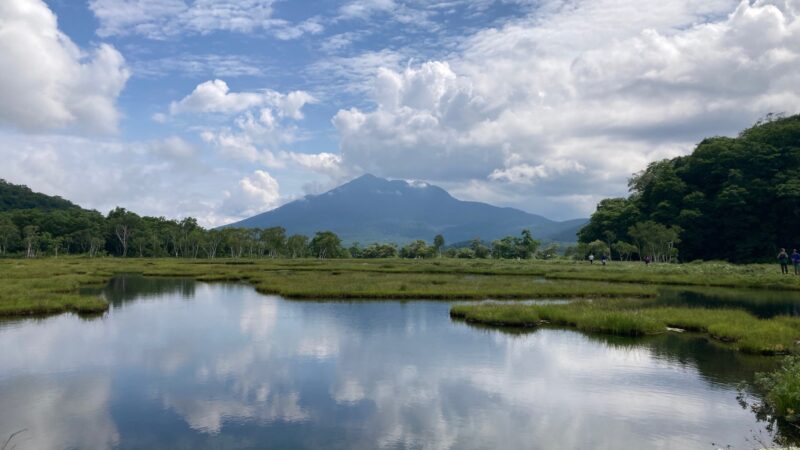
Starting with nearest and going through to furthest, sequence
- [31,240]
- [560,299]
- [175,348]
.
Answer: [175,348] < [560,299] < [31,240]

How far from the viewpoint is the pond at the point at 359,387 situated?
1452 cm

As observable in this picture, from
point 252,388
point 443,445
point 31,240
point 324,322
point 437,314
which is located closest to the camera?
point 443,445

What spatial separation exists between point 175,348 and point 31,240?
134 meters

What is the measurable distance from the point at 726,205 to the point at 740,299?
5783 cm

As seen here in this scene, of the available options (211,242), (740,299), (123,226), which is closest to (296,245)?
(211,242)

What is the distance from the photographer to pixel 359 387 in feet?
62.3

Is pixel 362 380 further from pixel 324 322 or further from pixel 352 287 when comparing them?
pixel 352 287

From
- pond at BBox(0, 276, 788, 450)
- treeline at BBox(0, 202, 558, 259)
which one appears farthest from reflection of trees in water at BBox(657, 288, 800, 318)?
treeline at BBox(0, 202, 558, 259)

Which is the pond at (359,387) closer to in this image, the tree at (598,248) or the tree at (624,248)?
the tree at (624,248)

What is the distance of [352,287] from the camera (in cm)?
4822

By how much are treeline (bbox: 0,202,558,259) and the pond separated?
113 m

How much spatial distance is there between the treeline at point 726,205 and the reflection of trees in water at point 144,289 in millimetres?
73052

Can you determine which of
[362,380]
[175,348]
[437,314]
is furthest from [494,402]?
[437,314]

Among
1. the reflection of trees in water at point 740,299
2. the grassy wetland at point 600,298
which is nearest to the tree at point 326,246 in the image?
the grassy wetland at point 600,298
